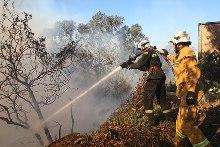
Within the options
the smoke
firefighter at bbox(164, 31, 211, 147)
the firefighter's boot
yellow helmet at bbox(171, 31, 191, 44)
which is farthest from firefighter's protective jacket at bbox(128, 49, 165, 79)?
the smoke

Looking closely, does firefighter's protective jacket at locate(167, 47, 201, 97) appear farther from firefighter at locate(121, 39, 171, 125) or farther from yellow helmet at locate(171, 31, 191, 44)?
firefighter at locate(121, 39, 171, 125)

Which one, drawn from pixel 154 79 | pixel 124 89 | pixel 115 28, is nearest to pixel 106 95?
pixel 124 89

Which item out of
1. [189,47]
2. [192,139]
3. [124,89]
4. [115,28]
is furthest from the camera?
[115,28]

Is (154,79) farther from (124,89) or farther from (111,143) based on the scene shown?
(124,89)

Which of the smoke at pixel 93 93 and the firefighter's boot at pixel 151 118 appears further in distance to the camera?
the smoke at pixel 93 93

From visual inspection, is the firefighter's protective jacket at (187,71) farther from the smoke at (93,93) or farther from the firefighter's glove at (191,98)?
the smoke at (93,93)

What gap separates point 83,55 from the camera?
43062 millimetres

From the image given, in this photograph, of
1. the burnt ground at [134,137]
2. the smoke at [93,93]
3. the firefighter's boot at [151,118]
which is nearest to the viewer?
the burnt ground at [134,137]

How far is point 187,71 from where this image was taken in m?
5.75

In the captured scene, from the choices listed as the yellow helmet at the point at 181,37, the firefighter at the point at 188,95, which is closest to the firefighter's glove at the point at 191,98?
the firefighter at the point at 188,95

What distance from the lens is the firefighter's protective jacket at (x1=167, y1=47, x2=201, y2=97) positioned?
18.8 feet

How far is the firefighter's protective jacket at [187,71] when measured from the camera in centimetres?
573

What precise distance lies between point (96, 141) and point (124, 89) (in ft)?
118

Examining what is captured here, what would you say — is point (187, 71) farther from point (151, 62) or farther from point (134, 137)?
point (151, 62)
